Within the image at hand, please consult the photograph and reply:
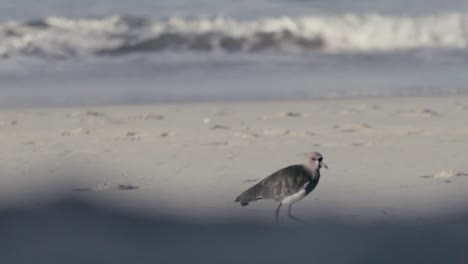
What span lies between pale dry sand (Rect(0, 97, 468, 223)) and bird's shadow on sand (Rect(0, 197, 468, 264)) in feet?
0.93

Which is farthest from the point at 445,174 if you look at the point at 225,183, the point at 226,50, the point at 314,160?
the point at 226,50

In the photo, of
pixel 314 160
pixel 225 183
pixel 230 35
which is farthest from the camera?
pixel 230 35

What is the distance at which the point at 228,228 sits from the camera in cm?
635

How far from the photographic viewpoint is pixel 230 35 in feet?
69.4

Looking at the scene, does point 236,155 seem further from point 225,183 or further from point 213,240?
point 213,240

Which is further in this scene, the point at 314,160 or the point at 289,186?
the point at 314,160

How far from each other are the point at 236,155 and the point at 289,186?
108 inches

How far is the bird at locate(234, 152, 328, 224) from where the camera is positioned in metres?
6.46

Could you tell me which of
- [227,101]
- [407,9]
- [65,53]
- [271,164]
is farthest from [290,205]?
[407,9]

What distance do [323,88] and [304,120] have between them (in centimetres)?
331

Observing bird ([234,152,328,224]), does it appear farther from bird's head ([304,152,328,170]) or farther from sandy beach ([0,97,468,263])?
sandy beach ([0,97,468,263])

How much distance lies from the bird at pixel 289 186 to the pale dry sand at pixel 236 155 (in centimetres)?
17

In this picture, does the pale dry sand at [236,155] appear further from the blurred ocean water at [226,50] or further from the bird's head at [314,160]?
the blurred ocean water at [226,50]

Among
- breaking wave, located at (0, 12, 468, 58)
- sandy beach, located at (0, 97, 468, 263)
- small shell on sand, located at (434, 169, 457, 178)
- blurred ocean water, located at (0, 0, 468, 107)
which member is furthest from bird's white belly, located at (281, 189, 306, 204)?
breaking wave, located at (0, 12, 468, 58)
